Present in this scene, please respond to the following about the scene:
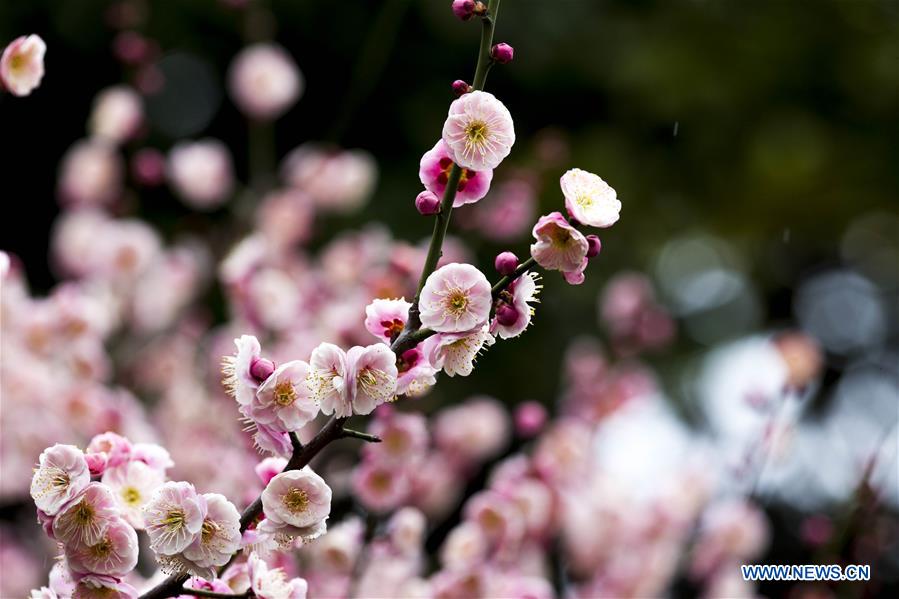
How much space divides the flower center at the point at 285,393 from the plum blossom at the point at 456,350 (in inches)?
4.3

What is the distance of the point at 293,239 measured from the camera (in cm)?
251

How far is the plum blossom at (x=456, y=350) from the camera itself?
2.45 ft

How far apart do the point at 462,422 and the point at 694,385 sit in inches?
80.3

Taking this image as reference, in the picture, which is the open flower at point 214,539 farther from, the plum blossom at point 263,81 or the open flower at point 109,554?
the plum blossom at point 263,81

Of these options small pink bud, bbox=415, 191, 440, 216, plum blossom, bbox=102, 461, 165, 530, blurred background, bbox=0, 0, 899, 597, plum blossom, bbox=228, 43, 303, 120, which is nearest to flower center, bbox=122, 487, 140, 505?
plum blossom, bbox=102, 461, 165, 530

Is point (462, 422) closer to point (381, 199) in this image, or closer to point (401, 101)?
point (381, 199)

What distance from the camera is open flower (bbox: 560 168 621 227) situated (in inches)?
29.2

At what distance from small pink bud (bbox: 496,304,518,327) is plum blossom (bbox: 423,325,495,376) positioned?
0.05 ft

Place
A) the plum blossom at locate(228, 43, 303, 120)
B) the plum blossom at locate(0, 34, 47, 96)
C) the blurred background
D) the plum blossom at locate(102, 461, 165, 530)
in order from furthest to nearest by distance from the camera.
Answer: the blurred background
the plum blossom at locate(228, 43, 303, 120)
the plum blossom at locate(0, 34, 47, 96)
the plum blossom at locate(102, 461, 165, 530)

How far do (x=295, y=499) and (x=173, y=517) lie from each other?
0.09m

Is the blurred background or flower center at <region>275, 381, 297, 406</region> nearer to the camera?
flower center at <region>275, 381, 297, 406</region>

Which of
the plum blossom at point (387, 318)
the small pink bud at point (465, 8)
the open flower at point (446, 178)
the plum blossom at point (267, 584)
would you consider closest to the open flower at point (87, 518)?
the plum blossom at point (267, 584)

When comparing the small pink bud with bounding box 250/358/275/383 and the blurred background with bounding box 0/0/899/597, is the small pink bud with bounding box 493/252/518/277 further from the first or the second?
the blurred background with bounding box 0/0/899/597

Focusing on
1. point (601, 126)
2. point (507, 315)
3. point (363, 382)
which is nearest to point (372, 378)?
point (363, 382)
